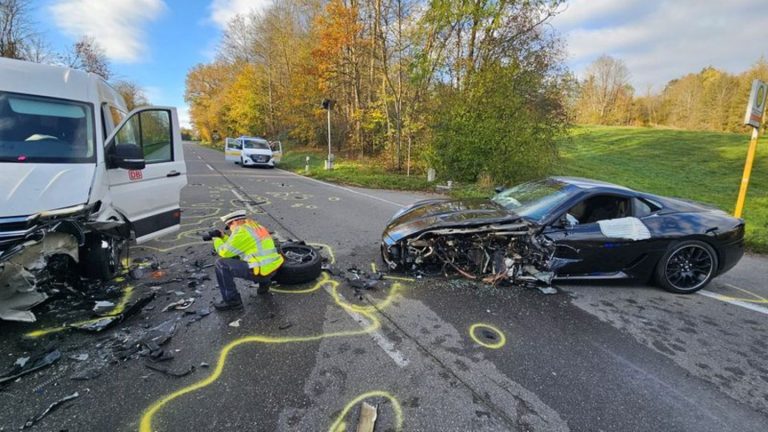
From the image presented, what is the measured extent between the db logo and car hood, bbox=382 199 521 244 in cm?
320

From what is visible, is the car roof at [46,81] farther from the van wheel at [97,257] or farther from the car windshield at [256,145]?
the car windshield at [256,145]

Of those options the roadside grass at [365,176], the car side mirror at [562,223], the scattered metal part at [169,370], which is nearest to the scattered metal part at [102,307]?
the scattered metal part at [169,370]

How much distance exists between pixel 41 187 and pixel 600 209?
6081 millimetres

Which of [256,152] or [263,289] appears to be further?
[256,152]

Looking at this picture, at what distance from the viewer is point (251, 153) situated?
1894 cm

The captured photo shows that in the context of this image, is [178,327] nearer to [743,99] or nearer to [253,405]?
[253,405]

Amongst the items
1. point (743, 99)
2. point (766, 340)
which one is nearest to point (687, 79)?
point (743, 99)

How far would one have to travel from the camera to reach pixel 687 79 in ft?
168

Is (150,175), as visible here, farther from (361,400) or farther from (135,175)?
(361,400)

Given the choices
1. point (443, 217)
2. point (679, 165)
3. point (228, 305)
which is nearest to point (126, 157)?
point (228, 305)

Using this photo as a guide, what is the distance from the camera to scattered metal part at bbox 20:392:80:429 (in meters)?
2.05

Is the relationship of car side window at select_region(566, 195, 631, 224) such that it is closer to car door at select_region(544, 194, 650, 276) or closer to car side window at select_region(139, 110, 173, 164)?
car door at select_region(544, 194, 650, 276)

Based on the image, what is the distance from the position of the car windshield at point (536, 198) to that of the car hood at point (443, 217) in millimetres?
178

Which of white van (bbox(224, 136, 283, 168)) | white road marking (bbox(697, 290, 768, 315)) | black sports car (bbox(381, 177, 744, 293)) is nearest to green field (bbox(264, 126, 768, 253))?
white van (bbox(224, 136, 283, 168))
